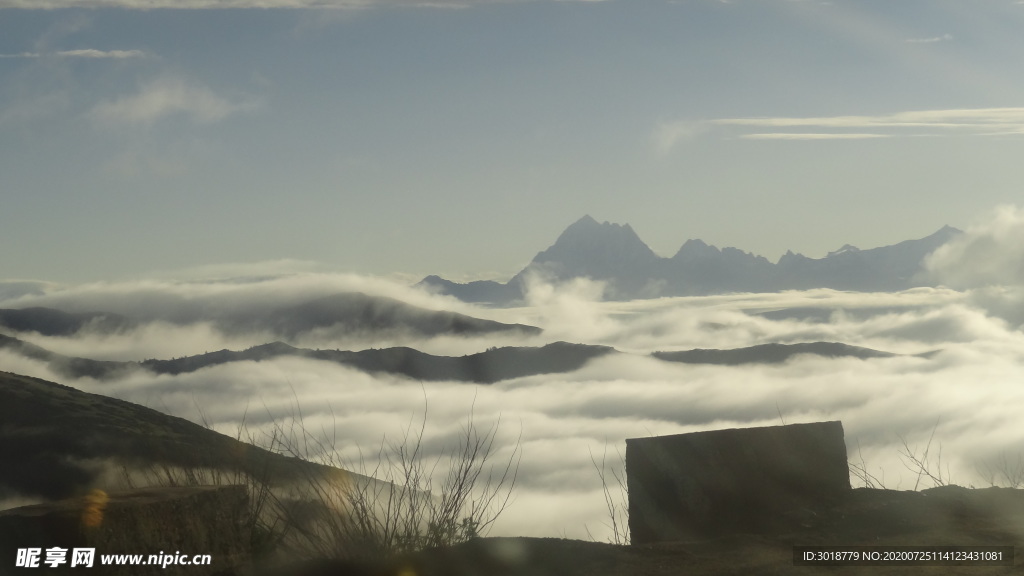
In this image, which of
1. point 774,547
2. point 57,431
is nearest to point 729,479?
point 774,547

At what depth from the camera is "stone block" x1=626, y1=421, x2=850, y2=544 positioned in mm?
7746

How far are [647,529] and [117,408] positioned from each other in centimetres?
6166

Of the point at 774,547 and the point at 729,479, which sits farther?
the point at 729,479

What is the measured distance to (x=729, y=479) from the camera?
7805mm

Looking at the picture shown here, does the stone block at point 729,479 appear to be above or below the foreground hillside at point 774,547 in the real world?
above

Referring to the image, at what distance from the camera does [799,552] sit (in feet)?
21.7

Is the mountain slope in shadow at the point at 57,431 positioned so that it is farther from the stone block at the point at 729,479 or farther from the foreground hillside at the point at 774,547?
the foreground hillside at the point at 774,547

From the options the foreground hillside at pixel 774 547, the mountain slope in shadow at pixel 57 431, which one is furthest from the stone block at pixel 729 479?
the mountain slope in shadow at pixel 57 431

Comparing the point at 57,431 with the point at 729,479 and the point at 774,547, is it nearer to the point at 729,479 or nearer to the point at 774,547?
the point at 729,479

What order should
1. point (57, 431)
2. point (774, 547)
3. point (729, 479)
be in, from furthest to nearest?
point (57, 431), point (729, 479), point (774, 547)

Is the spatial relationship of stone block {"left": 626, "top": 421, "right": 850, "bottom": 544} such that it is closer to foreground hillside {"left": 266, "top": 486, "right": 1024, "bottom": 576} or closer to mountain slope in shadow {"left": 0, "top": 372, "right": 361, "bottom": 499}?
foreground hillside {"left": 266, "top": 486, "right": 1024, "bottom": 576}

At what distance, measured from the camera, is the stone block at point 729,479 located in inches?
305

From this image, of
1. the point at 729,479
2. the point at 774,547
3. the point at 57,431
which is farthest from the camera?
the point at 57,431

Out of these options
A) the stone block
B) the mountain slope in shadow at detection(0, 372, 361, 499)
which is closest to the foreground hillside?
the stone block
